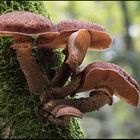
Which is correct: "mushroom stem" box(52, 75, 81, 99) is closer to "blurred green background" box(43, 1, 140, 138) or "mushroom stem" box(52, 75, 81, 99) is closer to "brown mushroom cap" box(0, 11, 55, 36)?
"brown mushroom cap" box(0, 11, 55, 36)

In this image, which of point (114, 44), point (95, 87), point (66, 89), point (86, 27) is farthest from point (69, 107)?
point (114, 44)

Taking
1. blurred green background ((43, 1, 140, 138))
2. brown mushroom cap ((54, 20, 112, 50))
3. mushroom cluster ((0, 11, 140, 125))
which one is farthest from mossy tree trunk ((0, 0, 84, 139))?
blurred green background ((43, 1, 140, 138))

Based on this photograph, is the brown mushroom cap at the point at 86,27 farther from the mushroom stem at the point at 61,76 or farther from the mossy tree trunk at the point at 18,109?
the mossy tree trunk at the point at 18,109

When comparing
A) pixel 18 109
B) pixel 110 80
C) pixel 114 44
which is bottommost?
pixel 114 44

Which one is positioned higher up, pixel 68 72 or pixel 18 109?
pixel 68 72

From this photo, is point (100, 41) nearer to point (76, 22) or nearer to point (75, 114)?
point (76, 22)

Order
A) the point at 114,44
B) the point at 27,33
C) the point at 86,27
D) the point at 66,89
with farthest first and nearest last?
the point at 114,44 → the point at 66,89 → the point at 86,27 → the point at 27,33

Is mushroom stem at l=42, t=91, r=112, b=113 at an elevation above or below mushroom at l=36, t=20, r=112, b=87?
below

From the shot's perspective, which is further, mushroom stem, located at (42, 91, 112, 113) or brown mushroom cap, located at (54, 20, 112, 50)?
mushroom stem, located at (42, 91, 112, 113)

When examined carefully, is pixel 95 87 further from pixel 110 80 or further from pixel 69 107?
pixel 69 107
